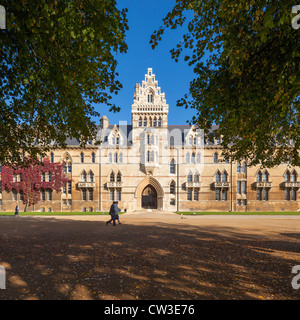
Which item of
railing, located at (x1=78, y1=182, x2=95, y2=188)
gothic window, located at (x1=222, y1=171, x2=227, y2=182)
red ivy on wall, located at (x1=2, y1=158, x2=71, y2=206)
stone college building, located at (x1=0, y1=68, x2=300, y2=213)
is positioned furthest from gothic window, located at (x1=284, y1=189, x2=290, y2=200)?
red ivy on wall, located at (x1=2, y1=158, x2=71, y2=206)

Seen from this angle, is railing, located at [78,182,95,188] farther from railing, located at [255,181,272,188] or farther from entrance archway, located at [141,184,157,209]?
railing, located at [255,181,272,188]

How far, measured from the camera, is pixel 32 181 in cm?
3070

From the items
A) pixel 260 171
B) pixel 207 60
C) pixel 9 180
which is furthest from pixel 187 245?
pixel 9 180

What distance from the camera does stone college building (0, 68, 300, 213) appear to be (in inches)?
1225

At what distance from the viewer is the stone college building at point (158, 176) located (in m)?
31.1

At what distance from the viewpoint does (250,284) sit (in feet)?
15.5

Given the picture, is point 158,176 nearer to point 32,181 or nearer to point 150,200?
point 150,200

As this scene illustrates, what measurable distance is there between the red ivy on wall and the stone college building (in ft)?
4.06

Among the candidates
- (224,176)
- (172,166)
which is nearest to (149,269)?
(172,166)

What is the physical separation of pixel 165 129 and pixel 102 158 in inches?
471

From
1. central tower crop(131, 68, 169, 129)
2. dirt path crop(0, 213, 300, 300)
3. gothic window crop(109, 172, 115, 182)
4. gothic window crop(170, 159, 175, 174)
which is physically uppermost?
central tower crop(131, 68, 169, 129)

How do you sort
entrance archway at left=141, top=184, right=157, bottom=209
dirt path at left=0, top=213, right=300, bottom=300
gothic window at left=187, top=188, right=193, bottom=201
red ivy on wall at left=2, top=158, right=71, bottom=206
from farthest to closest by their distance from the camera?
entrance archway at left=141, top=184, right=157, bottom=209
gothic window at left=187, top=188, right=193, bottom=201
red ivy on wall at left=2, top=158, right=71, bottom=206
dirt path at left=0, top=213, right=300, bottom=300
